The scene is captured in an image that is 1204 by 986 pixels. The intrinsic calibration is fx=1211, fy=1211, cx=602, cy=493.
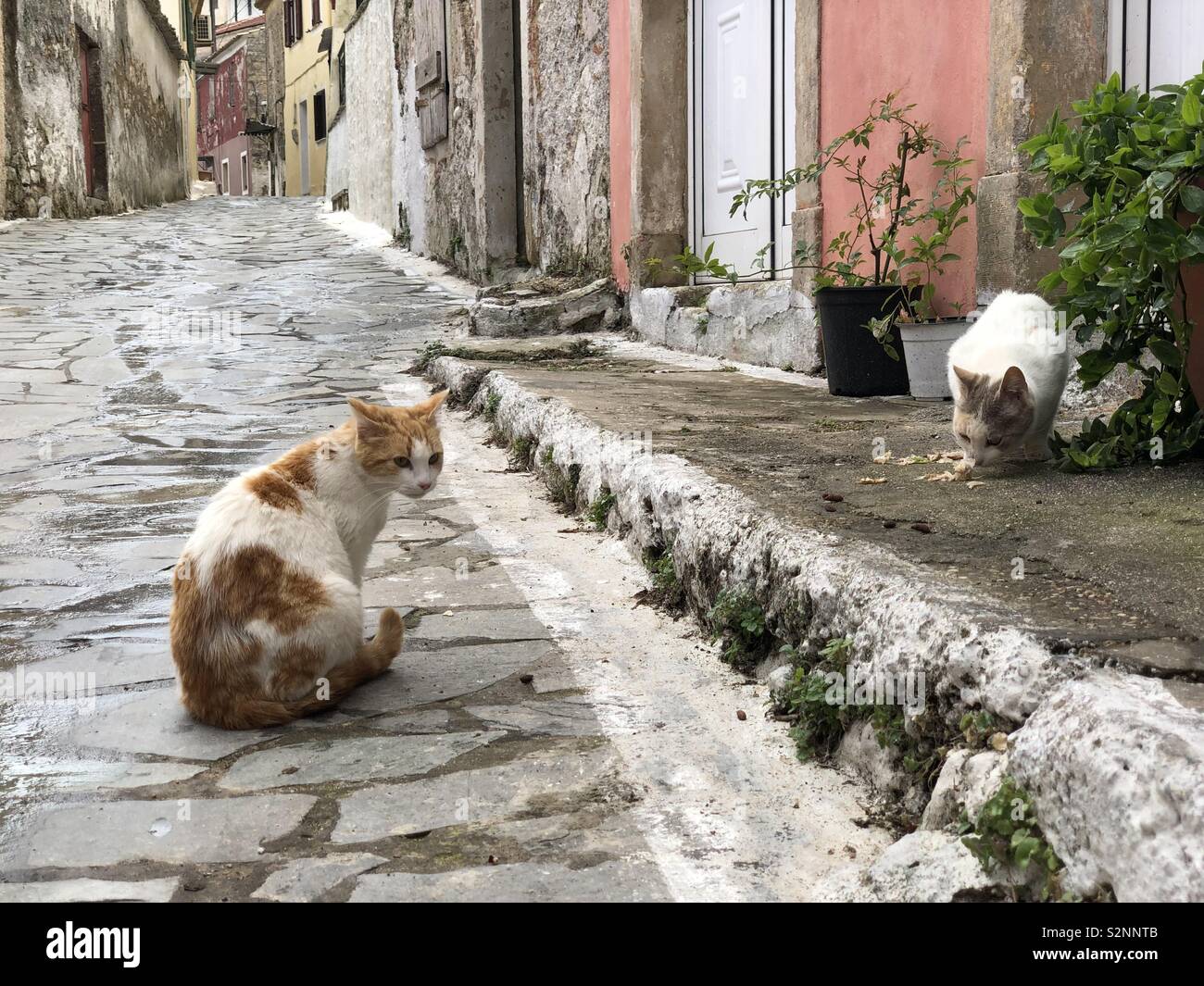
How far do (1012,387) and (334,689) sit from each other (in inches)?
74.1

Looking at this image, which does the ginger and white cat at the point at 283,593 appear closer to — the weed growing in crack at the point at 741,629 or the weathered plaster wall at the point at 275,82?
the weed growing in crack at the point at 741,629

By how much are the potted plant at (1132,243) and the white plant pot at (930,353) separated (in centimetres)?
134

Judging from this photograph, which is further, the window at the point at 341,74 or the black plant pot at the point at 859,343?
the window at the point at 341,74

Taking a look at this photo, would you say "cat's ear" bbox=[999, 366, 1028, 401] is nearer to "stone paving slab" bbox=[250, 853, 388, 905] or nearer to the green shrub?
the green shrub

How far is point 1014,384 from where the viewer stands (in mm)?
3162

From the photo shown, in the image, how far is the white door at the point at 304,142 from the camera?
1331 inches

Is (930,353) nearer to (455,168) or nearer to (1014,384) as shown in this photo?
(1014,384)

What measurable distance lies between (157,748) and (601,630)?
3.66 ft

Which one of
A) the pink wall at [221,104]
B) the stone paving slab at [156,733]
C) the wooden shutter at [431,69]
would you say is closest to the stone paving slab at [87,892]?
the stone paving slab at [156,733]

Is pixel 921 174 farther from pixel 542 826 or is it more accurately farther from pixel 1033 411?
pixel 542 826

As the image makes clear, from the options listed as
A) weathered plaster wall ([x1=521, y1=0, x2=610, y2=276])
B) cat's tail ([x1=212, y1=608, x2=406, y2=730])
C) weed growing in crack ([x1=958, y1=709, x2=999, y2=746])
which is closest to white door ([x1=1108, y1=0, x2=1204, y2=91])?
weed growing in crack ([x1=958, y1=709, x2=999, y2=746])

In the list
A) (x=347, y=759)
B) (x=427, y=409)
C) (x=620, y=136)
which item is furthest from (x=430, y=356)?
(x=347, y=759)

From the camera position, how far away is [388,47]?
56.7 feet
